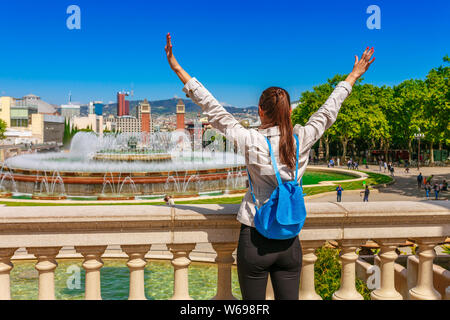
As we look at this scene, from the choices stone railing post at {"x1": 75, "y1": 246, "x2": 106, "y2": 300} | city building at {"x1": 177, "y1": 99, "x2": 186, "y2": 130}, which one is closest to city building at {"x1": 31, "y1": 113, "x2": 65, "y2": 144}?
city building at {"x1": 177, "y1": 99, "x2": 186, "y2": 130}

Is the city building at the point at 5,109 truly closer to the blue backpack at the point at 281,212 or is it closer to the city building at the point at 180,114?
the city building at the point at 180,114

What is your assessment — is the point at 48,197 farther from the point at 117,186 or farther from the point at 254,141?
the point at 254,141

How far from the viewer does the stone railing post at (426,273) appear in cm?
359

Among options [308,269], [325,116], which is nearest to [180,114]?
[308,269]

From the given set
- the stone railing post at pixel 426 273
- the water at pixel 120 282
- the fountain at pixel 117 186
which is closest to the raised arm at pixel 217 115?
the stone railing post at pixel 426 273

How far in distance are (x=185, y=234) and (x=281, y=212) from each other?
1.13 m

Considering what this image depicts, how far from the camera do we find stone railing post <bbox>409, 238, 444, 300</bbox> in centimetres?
359

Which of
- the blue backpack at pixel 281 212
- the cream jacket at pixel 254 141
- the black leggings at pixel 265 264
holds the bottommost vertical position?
the black leggings at pixel 265 264

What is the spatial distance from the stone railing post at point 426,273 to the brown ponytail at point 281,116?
76.9 inches

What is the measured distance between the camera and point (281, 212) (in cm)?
240

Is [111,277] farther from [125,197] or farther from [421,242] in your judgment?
[125,197]

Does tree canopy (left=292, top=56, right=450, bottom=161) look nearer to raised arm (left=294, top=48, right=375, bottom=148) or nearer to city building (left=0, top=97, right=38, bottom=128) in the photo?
raised arm (left=294, top=48, right=375, bottom=148)

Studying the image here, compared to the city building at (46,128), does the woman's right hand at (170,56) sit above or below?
below

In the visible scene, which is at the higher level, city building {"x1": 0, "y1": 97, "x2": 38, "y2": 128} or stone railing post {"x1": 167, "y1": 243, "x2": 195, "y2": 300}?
city building {"x1": 0, "y1": 97, "x2": 38, "y2": 128}
